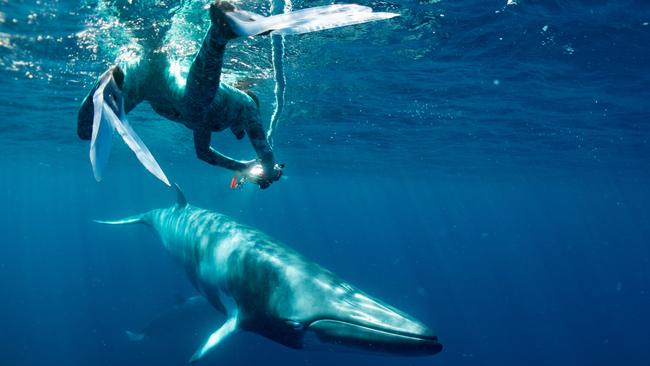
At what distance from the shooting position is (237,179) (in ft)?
17.0

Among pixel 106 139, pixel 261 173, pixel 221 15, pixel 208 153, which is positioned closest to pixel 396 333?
pixel 261 173

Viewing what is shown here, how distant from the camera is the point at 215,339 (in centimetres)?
612

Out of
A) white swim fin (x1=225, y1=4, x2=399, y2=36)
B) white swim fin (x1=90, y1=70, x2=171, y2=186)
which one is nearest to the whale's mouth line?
white swim fin (x1=90, y1=70, x2=171, y2=186)

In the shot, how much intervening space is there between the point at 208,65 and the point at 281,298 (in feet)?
11.9

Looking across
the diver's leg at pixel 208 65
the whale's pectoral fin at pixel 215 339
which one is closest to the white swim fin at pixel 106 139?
the diver's leg at pixel 208 65

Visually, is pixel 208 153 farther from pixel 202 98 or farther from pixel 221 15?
pixel 221 15

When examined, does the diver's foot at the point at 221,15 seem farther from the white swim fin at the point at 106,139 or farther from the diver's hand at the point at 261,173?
Result: the diver's hand at the point at 261,173

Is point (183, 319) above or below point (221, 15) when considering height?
below

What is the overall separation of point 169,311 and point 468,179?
1578 inches

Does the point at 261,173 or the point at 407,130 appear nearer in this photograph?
the point at 261,173

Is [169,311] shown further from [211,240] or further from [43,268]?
[43,268]

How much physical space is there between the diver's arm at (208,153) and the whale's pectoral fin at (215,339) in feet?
9.35

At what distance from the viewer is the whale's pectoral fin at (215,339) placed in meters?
5.98

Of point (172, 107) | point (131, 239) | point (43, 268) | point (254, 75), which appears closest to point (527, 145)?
point (254, 75)
